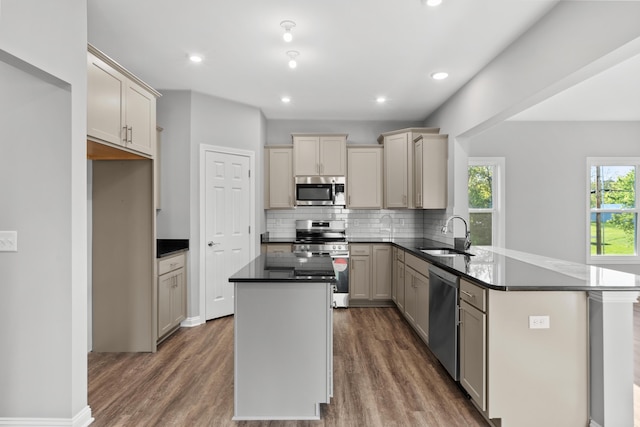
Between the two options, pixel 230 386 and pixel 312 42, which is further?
pixel 312 42

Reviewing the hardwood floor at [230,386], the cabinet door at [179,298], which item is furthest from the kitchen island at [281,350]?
the cabinet door at [179,298]

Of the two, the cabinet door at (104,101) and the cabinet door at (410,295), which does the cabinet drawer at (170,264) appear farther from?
the cabinet door at (410,295)

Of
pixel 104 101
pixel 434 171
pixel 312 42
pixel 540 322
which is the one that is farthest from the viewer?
pixel 434 171

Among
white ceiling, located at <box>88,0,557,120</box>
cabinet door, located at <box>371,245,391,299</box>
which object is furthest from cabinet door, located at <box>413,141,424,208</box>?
cabinet door, located at <box>371,245,391,299</box>

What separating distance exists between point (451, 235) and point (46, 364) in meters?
3.98

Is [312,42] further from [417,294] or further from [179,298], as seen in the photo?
[179,298]

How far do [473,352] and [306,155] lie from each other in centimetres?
358

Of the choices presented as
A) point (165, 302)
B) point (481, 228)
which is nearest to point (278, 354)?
point (165, 302)

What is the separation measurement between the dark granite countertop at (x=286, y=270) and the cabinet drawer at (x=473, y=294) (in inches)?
34.9

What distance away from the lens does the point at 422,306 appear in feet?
11.5

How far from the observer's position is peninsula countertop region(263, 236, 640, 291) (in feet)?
6.56

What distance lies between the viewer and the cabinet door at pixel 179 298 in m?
3.82

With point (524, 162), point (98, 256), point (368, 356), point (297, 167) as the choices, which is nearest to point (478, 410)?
point (368, 356)

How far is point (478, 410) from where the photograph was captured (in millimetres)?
2334
